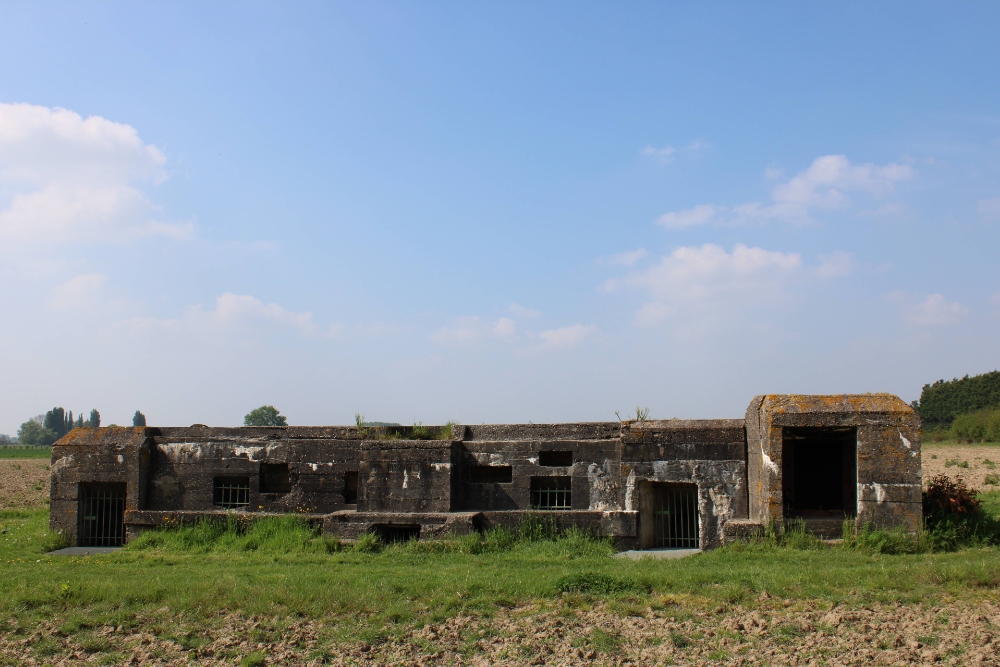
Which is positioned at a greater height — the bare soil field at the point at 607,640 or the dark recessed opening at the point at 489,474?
the dark recessed opening at the point at 489,474

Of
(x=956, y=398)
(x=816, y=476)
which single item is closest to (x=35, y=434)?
(x=956, y=398)

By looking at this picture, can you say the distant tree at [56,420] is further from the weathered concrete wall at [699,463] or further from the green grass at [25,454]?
the weathered concrete wall at [699,463]

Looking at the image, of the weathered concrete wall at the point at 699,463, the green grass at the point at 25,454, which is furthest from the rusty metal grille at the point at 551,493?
the green grass at the point at 25,454

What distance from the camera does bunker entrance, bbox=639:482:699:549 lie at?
13891 millimetres

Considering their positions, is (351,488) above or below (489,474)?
below

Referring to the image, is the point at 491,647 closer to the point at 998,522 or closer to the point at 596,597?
the point at 596,597

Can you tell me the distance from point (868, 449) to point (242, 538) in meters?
10.2

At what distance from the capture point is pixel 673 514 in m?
14.1

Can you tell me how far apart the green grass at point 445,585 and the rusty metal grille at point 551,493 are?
4.81 ft

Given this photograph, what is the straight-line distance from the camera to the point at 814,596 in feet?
28.7

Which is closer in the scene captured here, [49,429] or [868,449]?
[868,449]

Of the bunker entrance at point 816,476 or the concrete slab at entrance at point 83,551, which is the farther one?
the bunker entrance at point 816,476

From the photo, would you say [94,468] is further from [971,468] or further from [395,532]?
[971,468]

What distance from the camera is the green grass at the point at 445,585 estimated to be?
8867mm
